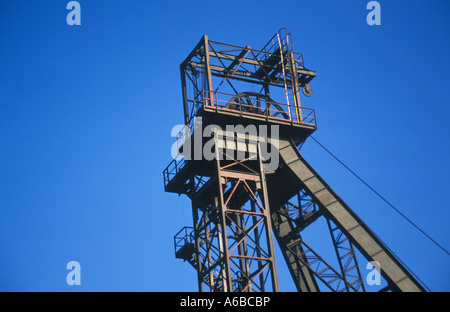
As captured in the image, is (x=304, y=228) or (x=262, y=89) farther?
(x=262, y=89)

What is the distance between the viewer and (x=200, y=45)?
38500 millimetres

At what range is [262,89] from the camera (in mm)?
41250

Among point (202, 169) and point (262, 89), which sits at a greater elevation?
point (262, 89)
